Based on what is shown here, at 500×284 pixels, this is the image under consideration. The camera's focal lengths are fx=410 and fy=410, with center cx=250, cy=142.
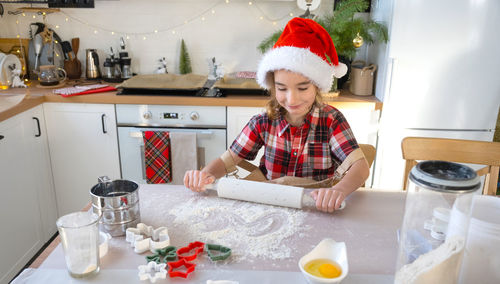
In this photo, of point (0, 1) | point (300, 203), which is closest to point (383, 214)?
point (300, 203)

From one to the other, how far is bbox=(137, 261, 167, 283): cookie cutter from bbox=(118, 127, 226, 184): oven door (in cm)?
143

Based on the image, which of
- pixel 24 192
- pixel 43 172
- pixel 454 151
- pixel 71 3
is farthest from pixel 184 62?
pixel 454 151

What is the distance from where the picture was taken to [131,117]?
7.39 feet

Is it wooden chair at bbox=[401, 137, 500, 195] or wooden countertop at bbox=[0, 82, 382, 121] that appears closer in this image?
wooden chair at bbox=[401, 137, 500, 195]

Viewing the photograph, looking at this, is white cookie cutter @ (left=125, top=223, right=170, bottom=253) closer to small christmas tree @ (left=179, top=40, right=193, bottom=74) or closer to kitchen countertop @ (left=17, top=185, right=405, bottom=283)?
kitchen countertop @ (left=17, top=185, right=405, bottom=283)

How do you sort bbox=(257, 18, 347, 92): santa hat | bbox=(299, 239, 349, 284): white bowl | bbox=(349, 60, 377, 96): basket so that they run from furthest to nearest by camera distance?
1. bbox=(349, 60, 377, 96): basket
2. bbox=(257, 18, 347, 92): santa hat
3. bbox=(299, 239, 349, 284): white bowl

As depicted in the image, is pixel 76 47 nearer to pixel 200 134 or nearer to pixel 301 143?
pixel 200 134

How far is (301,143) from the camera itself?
4.68 feet

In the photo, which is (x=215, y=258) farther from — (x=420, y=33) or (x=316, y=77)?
(x=420, y=33)

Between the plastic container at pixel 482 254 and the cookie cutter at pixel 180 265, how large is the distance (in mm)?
516

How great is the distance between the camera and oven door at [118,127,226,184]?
2.25 metres

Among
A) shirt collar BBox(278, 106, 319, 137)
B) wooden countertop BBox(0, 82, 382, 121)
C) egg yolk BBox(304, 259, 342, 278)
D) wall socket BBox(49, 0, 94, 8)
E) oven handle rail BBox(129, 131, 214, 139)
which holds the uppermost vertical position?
wall socket BBox(49, 0, 94, 8)

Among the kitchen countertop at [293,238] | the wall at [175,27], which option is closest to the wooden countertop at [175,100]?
the wall at [175,27]

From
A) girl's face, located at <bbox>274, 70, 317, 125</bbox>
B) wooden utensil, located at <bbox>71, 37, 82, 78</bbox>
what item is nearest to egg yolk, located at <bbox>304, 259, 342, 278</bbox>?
girl's face, located at <bbox>274, 70, 317, 125</bbox>
